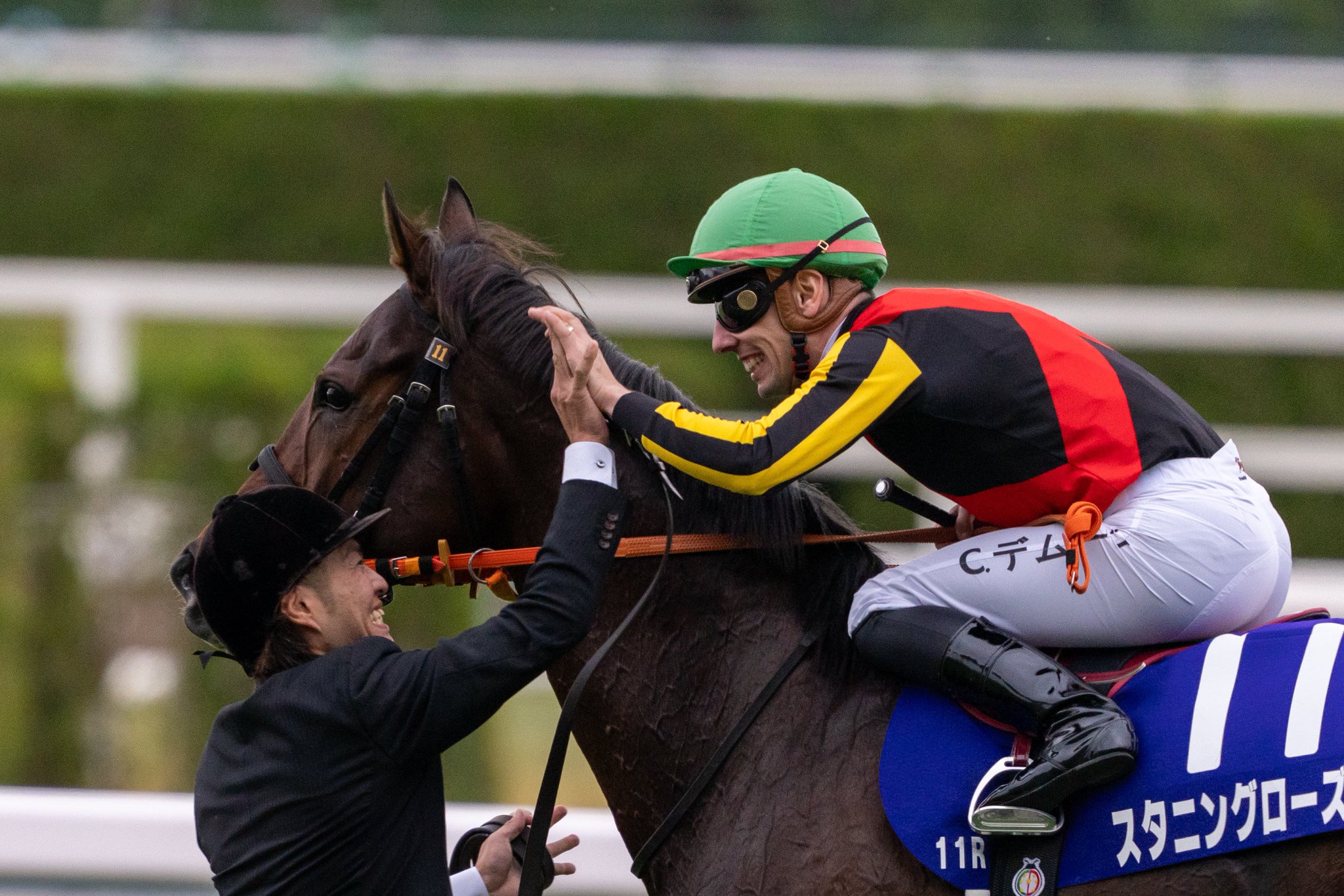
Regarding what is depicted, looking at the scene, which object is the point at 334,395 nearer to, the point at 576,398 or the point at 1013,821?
the point at 576,398

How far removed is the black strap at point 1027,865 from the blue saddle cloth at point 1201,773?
0.02 m

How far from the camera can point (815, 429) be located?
7.18 feet

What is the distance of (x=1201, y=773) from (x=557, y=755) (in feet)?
3.46

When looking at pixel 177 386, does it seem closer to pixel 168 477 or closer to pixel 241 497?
pixel 168 477

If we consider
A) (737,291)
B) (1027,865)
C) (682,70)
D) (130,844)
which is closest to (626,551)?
(737,291)

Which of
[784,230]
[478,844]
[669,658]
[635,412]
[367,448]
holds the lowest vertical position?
[478,844]

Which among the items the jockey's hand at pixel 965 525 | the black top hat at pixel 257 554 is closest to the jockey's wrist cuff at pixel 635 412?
the black top hat at pixel 257 554

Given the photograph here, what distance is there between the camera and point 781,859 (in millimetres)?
2254

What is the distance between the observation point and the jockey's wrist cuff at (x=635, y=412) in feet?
7.48

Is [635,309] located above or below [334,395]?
below

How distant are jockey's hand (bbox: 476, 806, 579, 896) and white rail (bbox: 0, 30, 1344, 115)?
36.0ft

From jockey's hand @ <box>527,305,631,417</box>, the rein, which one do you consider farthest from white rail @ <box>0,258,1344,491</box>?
jockey's hand @ <box>527,305,631,417</box>

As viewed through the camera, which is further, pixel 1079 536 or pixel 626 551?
pixel 626 551

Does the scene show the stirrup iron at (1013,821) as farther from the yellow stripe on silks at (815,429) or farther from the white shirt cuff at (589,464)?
the white shirt cuff at (589,464)
